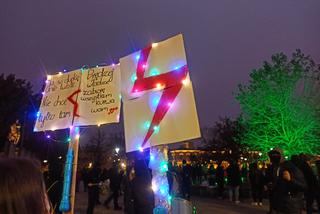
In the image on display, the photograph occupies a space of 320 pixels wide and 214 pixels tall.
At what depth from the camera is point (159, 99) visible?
265 inches

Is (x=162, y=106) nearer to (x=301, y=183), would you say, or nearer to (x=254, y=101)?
(x=301, y=183)

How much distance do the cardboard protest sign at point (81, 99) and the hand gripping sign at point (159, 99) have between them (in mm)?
656

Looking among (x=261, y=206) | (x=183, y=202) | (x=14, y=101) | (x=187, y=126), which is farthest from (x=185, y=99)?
(x=14, y=101)

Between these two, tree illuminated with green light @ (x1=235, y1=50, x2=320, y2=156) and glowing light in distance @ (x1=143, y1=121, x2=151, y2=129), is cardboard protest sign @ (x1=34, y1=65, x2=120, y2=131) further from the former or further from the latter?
tree illuminated with green light @ (x1=235, y1=50, x2=320, y2=156)

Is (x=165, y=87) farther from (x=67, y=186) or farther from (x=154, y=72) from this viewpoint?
(x=67, y=186)

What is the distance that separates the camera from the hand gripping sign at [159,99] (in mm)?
6406

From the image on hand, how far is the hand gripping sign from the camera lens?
6406 mm

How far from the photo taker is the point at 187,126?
6301 millimetres

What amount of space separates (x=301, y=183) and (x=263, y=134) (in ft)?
84.9

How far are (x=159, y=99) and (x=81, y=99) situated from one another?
7.02 ft

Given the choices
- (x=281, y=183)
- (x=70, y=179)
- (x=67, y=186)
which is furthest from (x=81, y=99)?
(x=281, y=183)

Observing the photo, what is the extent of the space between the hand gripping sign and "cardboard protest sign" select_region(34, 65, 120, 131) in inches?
25.8

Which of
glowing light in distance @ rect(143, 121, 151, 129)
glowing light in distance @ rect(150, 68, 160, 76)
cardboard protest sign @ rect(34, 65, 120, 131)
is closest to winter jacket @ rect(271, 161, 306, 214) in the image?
glowing light in distance @ rect(143, 121, 151, 129)

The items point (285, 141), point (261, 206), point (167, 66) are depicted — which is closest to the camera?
point (167, 66)
